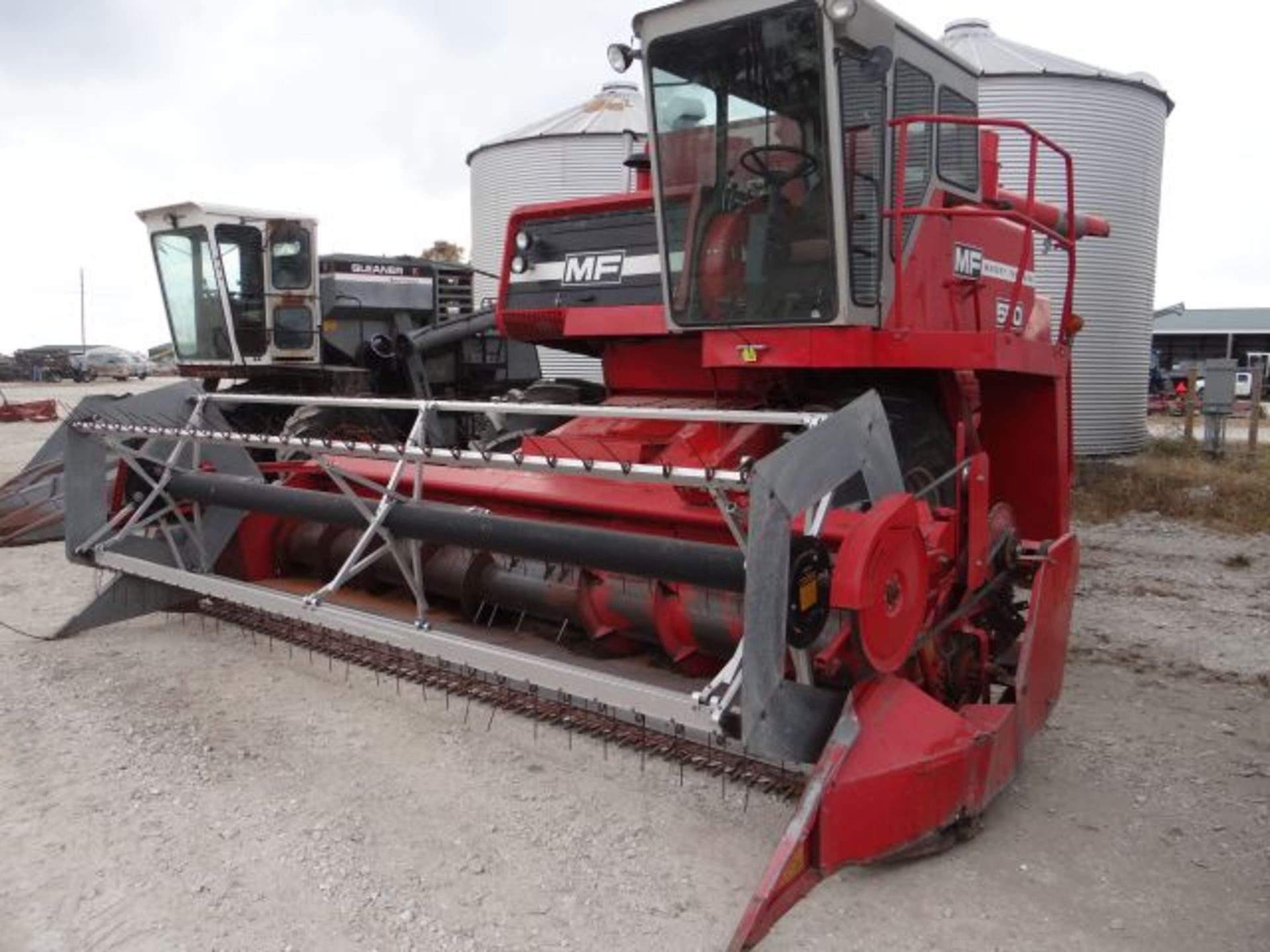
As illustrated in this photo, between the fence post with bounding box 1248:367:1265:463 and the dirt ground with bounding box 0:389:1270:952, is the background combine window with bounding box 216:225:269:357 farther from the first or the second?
the fence post with bounding box 1248:367:1265:463

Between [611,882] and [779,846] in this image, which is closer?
[779,846]

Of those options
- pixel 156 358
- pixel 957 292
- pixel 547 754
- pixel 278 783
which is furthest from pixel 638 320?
pixel 156 358

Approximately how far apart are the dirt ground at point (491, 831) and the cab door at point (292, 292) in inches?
188

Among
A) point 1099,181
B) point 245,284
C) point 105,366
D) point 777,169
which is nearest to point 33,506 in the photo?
point 245,284

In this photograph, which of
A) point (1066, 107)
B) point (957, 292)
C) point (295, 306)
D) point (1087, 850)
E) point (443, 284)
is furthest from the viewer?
point (1066, 107)

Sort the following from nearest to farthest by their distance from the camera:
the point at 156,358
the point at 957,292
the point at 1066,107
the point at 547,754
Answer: the point at 547,754, the point at 957,292, the point at 1066,107, the point at 156,358

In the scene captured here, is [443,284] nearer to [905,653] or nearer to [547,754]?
[547,754]

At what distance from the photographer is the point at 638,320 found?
4766 millimetres

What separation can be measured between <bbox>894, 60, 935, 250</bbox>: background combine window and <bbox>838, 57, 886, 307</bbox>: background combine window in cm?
19

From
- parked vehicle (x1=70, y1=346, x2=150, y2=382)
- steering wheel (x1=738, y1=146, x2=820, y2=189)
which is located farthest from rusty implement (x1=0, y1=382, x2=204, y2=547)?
parked vehicle (x1=70, y1=346, x2=150, y2=382)

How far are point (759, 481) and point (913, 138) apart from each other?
2015 mm

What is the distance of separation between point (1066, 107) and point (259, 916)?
12114 millimetres

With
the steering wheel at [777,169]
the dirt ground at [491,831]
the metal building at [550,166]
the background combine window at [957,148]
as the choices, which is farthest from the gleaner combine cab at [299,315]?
the steering wheel at [777,169]

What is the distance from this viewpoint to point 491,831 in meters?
3.38
